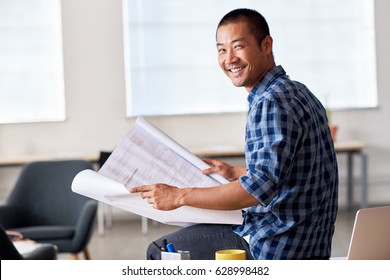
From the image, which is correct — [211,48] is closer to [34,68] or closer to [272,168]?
[34,68]

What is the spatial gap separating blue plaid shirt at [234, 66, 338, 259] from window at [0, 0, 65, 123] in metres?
5.96

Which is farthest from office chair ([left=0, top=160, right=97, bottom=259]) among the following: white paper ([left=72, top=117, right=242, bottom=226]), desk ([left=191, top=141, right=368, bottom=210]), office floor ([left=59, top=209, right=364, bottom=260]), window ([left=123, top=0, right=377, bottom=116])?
white paper ([left=72, top=117, right=242, bottom=226])

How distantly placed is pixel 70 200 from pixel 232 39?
369cm

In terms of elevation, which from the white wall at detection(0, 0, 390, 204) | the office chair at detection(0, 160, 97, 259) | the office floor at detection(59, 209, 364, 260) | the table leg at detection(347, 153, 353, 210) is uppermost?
the white wall at detection(0, 0, 390, 204)

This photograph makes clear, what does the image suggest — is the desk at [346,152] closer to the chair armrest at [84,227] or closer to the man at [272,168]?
the chair armrest at [84,227]

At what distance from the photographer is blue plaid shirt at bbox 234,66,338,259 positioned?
1.78 meters

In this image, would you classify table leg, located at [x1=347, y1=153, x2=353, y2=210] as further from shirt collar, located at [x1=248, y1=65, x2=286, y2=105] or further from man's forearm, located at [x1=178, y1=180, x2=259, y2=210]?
man's forearm, located at [x1=178, y1=180, x2=259, y2=210]

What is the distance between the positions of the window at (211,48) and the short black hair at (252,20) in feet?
18.8

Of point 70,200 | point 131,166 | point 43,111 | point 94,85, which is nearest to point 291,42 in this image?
point 94,85

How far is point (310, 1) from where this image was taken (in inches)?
306

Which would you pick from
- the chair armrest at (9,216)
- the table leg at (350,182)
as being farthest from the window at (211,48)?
the chair armrest at (9,216)

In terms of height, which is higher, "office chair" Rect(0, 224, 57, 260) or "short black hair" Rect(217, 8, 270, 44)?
"short black hair" Rect(217, 8, 270, 44)

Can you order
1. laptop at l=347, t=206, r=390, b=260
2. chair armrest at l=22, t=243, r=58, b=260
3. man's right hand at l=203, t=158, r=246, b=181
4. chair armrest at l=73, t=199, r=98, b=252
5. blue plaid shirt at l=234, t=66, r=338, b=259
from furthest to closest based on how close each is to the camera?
chair armrest at l=73, t=199, r=98, b=252, chair armrest at l=22, t=243, r=58, b=260, man's right hand at l=203, t=158, r=246, b=181, blue plaid shirt at l=234, t=66, r=338, b=259, laptop at l=347, t=206, r=390, b=260
